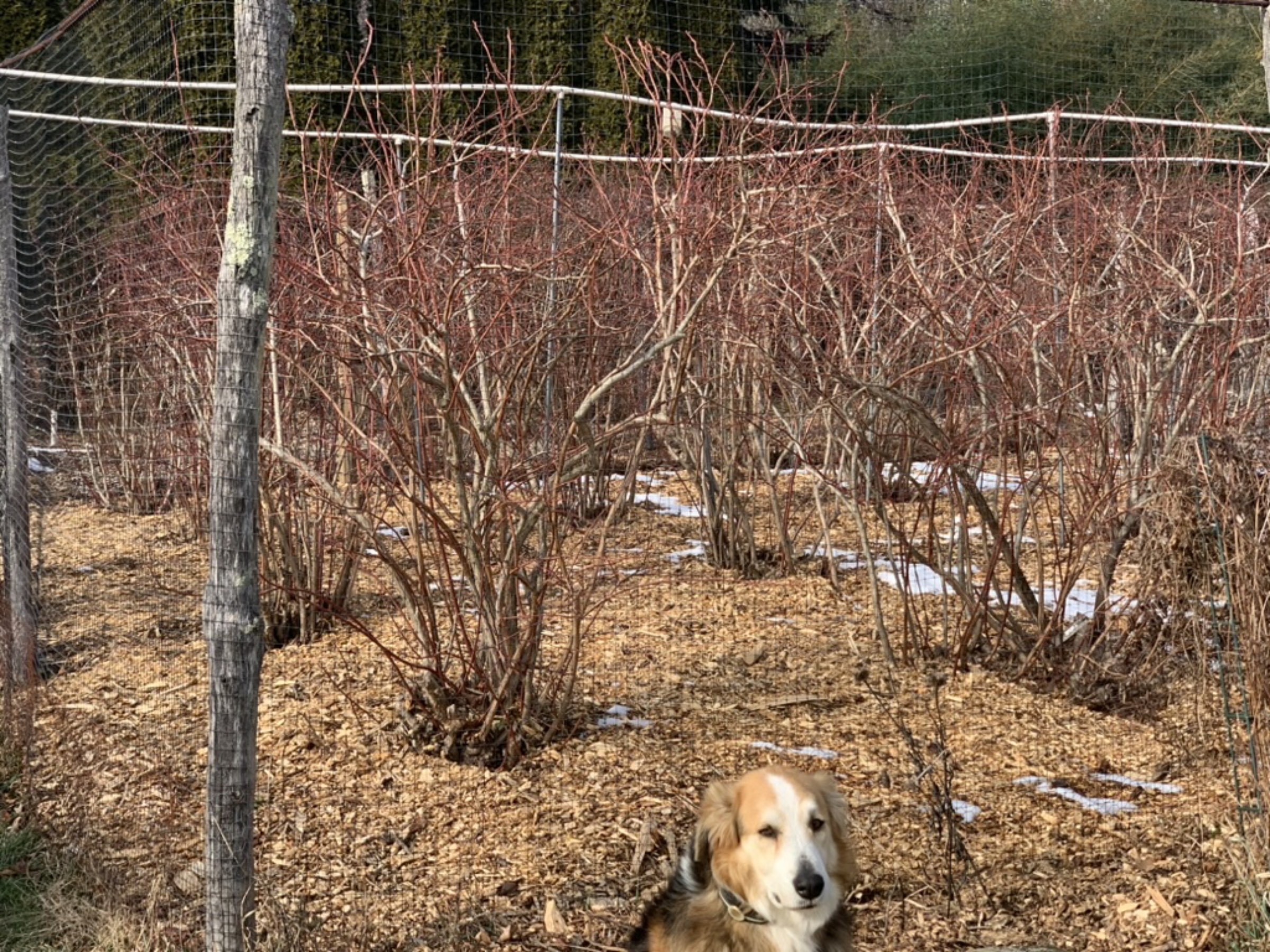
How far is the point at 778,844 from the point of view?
278 cm

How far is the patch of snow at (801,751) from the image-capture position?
473cm

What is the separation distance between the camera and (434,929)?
3.63m

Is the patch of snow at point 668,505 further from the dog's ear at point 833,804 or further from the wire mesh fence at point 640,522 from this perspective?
the dog's ear at point 833,804

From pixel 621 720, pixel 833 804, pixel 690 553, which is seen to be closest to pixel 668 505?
pixel 690 553

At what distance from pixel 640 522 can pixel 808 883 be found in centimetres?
568

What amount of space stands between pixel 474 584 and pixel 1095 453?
3.04 metres

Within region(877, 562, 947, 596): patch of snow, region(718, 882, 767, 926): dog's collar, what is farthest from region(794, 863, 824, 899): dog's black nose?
region(877, 562, 947, 596): patch of snow

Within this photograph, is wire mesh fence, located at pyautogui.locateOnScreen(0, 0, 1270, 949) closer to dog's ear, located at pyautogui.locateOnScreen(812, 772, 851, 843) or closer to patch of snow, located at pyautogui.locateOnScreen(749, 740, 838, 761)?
patch of snow, located at pyautogui.locateOnScreen(749, 740, 838, 761)

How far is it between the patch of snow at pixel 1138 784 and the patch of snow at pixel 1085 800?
0.46ft

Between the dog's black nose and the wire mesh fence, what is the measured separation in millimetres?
1077

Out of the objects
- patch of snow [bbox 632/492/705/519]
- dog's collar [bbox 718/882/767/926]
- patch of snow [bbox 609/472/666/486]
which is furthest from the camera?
patch of snow [bbox 609/472/666/486]

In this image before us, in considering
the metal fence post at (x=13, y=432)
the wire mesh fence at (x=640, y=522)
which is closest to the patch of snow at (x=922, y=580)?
the wire mesh fence at (x=640, y=522)

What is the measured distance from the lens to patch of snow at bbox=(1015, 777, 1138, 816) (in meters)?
4.37

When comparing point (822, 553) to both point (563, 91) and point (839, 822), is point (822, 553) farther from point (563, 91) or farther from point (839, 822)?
point (839, 822)
